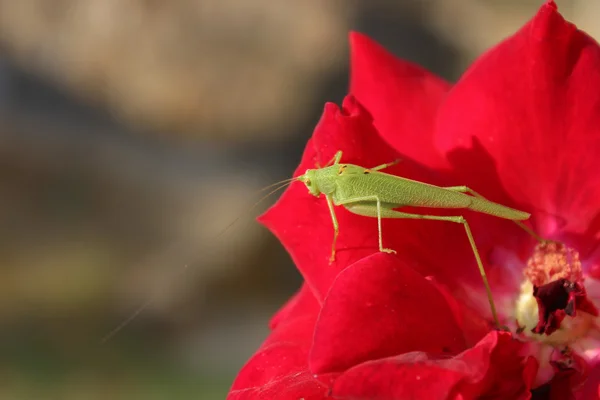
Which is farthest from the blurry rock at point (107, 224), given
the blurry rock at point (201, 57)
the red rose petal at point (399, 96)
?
the red rose petal at point (399, 96)

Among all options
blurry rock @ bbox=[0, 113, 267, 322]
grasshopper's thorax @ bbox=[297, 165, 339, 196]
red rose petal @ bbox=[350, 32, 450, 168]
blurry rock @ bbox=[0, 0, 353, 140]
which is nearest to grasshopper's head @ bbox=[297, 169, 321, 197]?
grasshopper's thorax @ bbox=[297, 165, 339, 196]

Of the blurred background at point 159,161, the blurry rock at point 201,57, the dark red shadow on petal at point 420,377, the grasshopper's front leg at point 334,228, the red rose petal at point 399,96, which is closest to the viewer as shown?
the dark red shadow on petal at point 420,377

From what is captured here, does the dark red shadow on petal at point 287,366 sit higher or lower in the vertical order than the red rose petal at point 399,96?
lower

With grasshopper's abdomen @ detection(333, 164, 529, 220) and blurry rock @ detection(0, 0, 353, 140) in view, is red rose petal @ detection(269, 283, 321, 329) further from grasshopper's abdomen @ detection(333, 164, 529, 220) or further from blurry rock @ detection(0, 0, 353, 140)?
blurry rock @ detection(0, 0, 353, 140)

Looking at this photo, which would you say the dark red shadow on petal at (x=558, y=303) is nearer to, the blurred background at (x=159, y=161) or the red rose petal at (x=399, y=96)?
the red rose petal at (x=399, y=96)

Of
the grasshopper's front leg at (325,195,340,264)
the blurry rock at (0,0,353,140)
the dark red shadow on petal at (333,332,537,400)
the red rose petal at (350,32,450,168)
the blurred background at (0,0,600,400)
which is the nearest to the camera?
the dark red shadow on petal at (333,332,537,400)

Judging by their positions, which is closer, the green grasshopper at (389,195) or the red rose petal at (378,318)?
the red rose petal at (378,318)

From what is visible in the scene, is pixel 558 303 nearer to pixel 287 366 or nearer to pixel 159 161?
pixel 287 366
